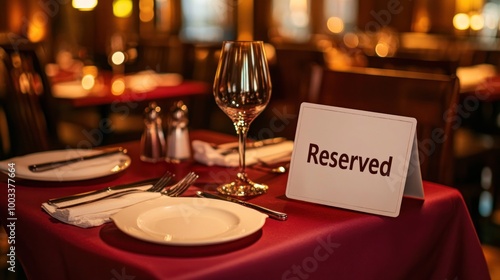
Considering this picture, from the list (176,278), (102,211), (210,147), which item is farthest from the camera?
(210,147)

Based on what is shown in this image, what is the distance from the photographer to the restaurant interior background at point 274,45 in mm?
3123

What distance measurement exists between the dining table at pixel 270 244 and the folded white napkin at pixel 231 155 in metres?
0.04

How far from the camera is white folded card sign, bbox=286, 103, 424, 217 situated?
115 cm

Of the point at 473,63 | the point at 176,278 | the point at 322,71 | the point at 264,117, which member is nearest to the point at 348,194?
the point at 176,278

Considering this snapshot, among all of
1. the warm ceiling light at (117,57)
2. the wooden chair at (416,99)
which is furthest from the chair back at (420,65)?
the warm ceiling light at (117,57)

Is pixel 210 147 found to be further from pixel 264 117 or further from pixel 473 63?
pixel 473 63

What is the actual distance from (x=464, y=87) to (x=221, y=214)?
2.35 metres

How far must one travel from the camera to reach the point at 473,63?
4430 millimetres

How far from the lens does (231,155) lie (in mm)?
1522

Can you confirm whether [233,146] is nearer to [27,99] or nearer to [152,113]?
[152,113]

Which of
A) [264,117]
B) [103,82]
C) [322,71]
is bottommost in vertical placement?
[264,117]

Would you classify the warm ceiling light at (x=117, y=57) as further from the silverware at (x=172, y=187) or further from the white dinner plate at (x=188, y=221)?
the white dinner plate at (x=188, y=221)

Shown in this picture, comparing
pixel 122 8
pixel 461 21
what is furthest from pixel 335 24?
pixel 122 8

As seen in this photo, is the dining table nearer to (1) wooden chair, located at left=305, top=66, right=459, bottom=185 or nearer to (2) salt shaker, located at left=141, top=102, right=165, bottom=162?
(2) salt shaker, located at left=141, top=102, right=165, bottom=162
